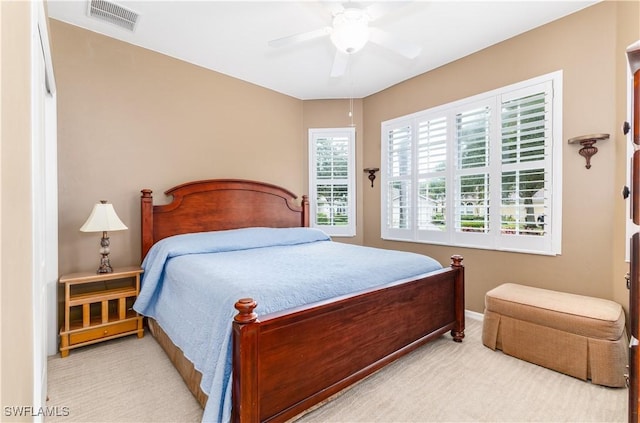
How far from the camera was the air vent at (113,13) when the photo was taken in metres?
2.48

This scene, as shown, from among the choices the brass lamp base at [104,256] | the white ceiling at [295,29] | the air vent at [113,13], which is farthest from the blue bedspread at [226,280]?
the air vent at [113,13]

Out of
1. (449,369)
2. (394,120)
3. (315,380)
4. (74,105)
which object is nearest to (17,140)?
(315,380)

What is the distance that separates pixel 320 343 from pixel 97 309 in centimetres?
230

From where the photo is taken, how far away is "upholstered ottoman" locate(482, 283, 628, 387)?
6.51ft

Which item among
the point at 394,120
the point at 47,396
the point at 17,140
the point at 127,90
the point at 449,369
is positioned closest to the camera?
the point at 17,140

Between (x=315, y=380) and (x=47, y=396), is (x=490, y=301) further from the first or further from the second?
(x=47, y=396)

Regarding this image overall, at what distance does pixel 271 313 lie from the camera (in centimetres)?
155

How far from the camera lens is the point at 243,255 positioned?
274cm

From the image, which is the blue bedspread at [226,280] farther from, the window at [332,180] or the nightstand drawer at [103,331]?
the window at [332,180]

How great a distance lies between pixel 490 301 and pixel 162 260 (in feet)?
9.05

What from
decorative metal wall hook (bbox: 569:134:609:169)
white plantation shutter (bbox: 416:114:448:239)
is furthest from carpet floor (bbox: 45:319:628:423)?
decorative metal wall hook (bbox: 569:134:609:169)

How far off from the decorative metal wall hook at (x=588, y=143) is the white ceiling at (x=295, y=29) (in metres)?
1.09

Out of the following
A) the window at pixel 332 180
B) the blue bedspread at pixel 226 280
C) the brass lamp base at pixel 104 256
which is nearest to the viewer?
the blue bedspread at pixel 226 280

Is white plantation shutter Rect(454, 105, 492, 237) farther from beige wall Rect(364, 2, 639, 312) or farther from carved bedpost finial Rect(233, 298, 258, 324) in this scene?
carved bedpost finial Rect(233, 298, 258, 324)
